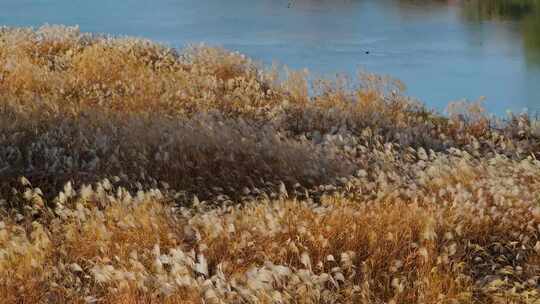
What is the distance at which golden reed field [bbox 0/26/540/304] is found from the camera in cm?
401

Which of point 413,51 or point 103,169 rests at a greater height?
point 103,169

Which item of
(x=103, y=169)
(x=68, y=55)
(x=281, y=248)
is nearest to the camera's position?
(x=281, y=248)

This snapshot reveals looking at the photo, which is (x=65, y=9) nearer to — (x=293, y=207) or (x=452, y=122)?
(x=452, y=122)

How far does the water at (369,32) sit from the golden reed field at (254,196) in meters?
5.88

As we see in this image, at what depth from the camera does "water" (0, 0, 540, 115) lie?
2019cm

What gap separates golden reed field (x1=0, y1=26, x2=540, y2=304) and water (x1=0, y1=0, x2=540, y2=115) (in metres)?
5.88

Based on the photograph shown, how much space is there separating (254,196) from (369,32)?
24185mm

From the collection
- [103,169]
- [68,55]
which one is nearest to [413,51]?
[68,55]

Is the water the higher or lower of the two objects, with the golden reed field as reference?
lower

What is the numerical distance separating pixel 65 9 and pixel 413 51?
67.2 ft

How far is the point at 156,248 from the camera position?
4.12m

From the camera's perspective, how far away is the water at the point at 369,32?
20188 mm

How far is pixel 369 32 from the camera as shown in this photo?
2969cm

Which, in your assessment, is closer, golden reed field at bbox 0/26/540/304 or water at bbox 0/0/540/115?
golden reed field at bbox 0/26/540/304
